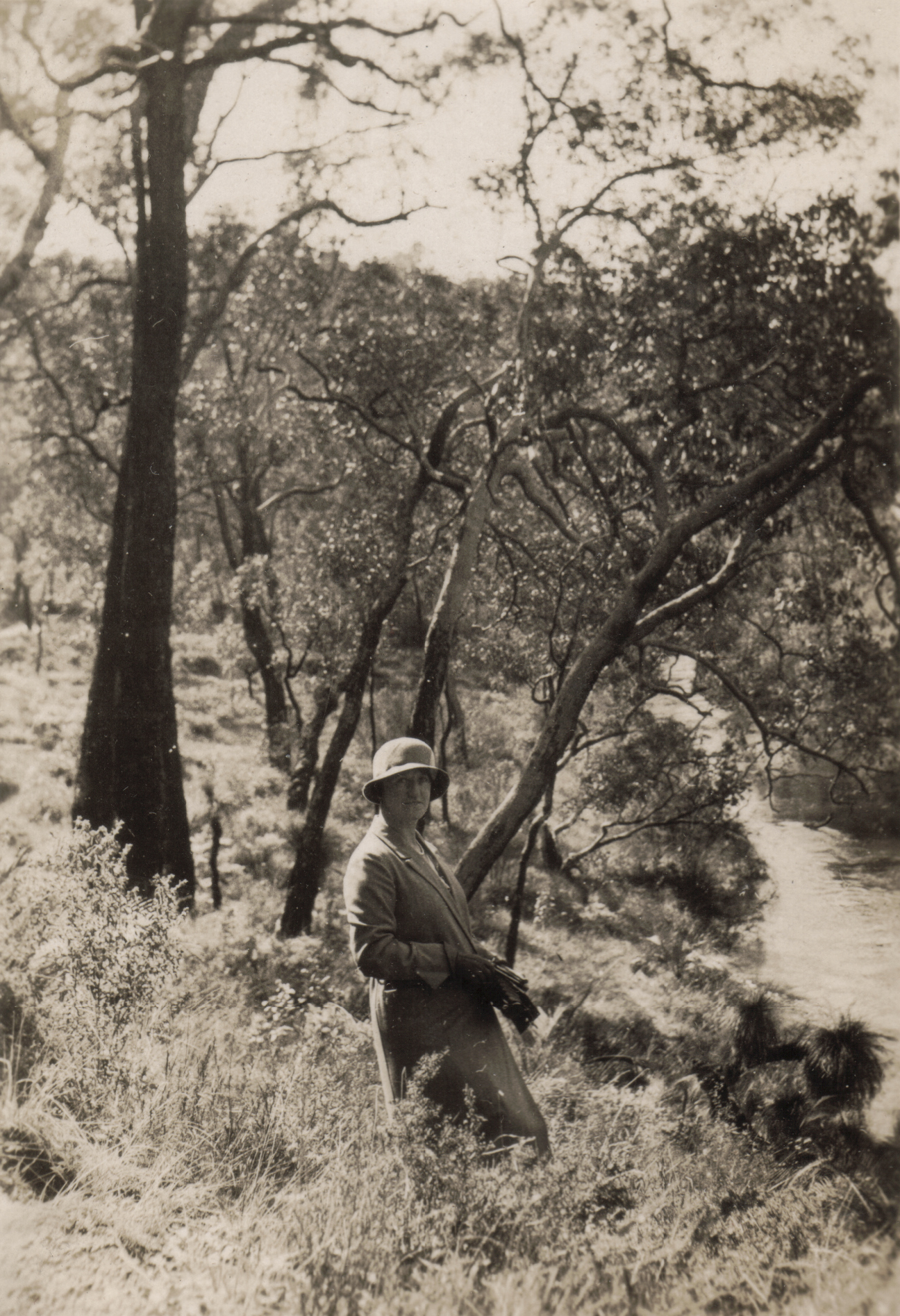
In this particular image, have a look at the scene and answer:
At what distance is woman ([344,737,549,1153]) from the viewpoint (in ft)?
10.5

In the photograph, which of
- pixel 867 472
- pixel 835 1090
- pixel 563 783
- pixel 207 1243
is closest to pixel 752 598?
pixel 867 472

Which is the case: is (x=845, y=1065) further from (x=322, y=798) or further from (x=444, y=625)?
(x=322, y=798)

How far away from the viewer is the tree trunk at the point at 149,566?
21.2ft

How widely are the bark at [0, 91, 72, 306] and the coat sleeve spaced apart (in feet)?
16.1

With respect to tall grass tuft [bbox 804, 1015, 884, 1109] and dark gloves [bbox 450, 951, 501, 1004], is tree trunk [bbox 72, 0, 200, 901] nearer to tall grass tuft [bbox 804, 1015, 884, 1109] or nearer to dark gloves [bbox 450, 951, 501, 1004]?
dark gloves [bbox 450, 951, 501, 1004]

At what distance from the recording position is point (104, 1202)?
317 centimetres

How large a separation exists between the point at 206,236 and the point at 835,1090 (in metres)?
8.52

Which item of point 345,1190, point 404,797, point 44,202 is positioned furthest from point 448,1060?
point 44,202

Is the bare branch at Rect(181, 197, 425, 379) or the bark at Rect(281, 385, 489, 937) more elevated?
the bare branch at Rect(181, 197, 425, 379)

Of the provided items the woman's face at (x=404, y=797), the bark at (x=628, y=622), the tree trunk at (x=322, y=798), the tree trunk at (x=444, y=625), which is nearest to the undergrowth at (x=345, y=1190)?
the woman's face at (x=404, y=797)

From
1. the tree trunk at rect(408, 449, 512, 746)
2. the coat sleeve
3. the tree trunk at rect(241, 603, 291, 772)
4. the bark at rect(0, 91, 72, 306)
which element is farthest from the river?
the bark at rect(0, 91, 72, 306)

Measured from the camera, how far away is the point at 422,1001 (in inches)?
130

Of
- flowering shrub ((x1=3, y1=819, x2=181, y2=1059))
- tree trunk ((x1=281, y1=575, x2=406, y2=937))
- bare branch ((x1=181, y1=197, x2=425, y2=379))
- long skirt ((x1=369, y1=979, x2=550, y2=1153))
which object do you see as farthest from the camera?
tree trunk ((x1=281, y1=575, x2=406, y2=937))

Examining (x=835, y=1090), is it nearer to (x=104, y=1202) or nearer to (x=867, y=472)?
(x=867, y=472)
